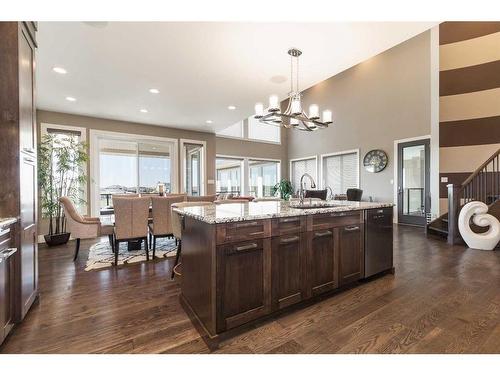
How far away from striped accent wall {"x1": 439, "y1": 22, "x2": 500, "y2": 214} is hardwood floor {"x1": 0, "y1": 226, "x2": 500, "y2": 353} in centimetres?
335

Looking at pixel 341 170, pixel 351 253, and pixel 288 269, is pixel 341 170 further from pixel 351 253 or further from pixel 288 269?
pixel 288 269

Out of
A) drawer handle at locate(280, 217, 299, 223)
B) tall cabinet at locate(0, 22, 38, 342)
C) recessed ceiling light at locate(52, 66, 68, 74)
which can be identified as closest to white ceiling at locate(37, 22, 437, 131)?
recessed ceiling light at locate(52, 66, 68, 74)

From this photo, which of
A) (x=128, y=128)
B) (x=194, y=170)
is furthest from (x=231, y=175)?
→ (x=128, y=128)

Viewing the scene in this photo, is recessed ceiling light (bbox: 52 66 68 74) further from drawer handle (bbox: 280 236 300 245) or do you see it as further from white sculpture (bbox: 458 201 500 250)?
white sculpture (bbox: 458 201 500 250)

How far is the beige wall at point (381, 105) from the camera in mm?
6277

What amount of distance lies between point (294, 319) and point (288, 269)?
38 centimetres

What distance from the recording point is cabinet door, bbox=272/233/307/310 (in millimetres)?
1888

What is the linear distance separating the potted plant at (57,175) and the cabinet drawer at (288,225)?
178 inches

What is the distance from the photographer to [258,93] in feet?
13.6

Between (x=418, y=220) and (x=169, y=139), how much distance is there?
6.77 meters

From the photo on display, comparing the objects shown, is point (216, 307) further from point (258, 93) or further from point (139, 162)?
point (139, 162)

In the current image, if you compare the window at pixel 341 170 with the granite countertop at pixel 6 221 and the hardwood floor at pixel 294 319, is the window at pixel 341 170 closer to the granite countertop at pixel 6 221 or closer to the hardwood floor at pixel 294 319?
the hardwood floor at pixel 294 319

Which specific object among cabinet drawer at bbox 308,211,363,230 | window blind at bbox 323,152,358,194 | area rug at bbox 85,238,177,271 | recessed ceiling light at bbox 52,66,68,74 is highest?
recessed ceiling light at bbox 52,66,68,74

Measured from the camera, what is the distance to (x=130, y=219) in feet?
11.1
